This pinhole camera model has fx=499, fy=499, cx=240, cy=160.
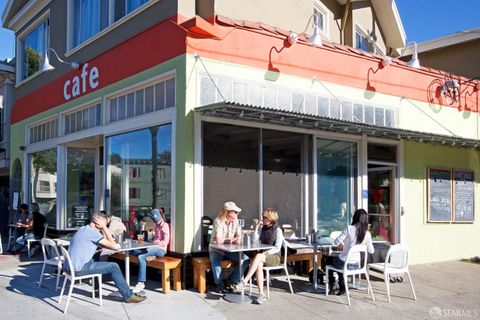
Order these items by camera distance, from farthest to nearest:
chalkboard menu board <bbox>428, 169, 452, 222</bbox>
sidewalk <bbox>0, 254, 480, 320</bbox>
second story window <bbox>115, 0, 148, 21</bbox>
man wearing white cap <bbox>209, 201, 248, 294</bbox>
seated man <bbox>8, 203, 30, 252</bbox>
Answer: seated man <bbox>8, 203, 30, 252</bbox> < chalkboard menu board <bbox>428, 169, 452, 222</bbox> < second story window <bbox>115, 0, 148, 21</bbox> < man wearing white cap <bbox>209, 201, 248, 294</bbox> < sidewalk <bbox>0, 254, 480, 320</bbox>

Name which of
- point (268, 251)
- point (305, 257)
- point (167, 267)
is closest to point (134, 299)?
point (167, 267)

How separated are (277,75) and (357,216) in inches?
129

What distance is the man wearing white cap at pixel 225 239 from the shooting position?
24.8 ft

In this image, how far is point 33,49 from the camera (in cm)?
1481

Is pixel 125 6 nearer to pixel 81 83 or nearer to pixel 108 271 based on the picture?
pixel 81 83

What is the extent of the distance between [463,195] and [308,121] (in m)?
5.81

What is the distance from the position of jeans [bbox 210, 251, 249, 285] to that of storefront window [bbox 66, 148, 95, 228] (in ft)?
19.0

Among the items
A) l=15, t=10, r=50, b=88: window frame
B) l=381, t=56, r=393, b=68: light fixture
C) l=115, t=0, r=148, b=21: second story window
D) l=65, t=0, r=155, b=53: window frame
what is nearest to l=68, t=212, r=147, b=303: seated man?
l=65, t=0, r=155, b=53: window frame

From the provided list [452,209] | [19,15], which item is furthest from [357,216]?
[19,15]

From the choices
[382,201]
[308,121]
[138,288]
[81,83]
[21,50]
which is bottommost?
[138,288]

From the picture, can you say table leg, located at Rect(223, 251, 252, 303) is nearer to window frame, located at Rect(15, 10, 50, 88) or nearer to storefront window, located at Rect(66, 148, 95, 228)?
storefront window, located at Rect(66, 148, 95, 228)

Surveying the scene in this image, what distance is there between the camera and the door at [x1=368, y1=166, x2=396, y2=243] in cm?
1116

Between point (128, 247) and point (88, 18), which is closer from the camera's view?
point (128, 247)

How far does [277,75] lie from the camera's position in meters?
9.48
